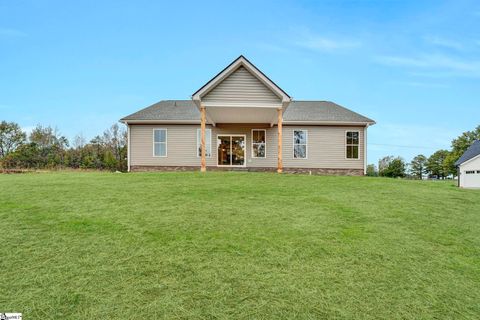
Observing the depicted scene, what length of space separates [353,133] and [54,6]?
18.0m

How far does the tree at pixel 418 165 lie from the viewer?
54809 millimetres

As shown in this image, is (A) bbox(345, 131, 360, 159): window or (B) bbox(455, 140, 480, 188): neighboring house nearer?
(B) bbox(455, 140, 480, 188): neighboring house

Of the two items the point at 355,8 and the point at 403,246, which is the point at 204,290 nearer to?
the point at 403,246

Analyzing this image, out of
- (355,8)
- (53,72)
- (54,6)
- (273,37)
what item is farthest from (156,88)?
(355,8)

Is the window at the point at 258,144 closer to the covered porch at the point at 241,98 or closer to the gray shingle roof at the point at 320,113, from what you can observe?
the covered porch at the point at 241,98

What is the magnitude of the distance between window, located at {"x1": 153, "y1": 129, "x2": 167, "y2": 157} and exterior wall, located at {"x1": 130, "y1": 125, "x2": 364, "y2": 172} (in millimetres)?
209

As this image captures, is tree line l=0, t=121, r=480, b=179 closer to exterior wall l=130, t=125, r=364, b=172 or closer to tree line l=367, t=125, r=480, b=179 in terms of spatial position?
exterior wall l=130, t=125, r=364, b=172

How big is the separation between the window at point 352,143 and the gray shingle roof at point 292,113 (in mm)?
918

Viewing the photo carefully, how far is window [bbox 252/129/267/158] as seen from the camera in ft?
60.4

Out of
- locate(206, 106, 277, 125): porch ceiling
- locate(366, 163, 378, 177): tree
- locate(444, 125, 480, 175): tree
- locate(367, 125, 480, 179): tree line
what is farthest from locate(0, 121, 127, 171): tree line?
locate(444, 125, 480, 175): tree

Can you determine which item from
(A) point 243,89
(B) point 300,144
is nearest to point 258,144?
(B) point 300,144

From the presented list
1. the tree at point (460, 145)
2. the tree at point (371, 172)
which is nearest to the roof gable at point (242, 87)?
the tree at point (371, 172)

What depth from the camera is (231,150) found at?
725 inches

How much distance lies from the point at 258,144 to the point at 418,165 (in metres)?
51.2
